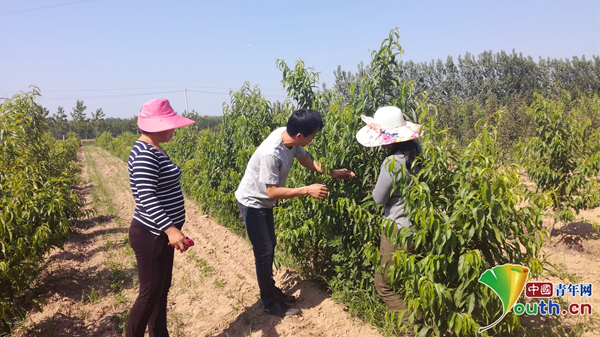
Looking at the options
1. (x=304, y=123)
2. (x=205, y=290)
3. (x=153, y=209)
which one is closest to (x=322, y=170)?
(x=304, y=123)

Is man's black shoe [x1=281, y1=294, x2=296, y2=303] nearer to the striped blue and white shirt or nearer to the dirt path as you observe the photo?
the dirt path

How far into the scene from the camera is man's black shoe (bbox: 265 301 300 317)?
3.53m

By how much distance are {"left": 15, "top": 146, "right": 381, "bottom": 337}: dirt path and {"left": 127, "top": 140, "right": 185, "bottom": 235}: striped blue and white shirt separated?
1.39 meters

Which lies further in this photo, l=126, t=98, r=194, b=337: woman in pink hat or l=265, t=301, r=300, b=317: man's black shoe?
l=265, t=301, r=300, b=317: man's black shoe

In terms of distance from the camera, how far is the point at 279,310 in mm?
3539

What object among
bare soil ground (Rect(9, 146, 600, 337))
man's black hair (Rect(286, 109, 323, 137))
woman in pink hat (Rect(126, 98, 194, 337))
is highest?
man's black hair (Rect(286, 109, 323, 137))

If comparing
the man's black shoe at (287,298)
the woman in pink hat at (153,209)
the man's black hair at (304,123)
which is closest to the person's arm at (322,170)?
the man's black hair at (304,123)

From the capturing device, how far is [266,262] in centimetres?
337

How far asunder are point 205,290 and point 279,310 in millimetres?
1229

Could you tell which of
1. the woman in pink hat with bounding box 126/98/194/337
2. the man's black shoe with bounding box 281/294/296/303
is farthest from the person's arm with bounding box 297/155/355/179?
the man's black shoe with bounding box 281/294/296/303

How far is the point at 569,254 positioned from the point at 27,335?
20.8 feet

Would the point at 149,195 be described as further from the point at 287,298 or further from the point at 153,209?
the point at 287,298

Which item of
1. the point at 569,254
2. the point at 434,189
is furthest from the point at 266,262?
the point at 569,254

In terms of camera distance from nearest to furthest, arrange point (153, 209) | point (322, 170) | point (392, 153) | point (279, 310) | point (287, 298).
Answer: point (153, 209) < point (392, 153) < point (322, 170) < point (279, 310) < point (287, 298)
